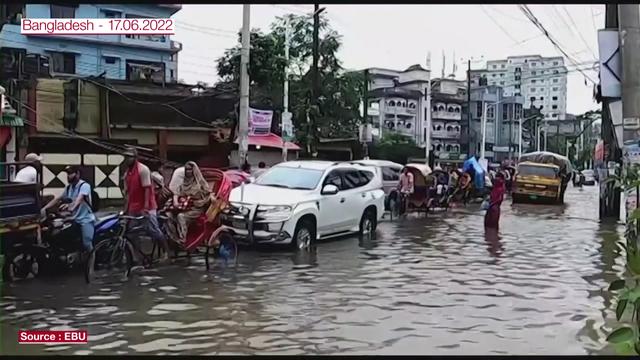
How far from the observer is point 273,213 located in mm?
13352

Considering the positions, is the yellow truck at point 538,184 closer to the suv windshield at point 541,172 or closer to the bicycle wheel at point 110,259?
the suv windshield at point 541,172

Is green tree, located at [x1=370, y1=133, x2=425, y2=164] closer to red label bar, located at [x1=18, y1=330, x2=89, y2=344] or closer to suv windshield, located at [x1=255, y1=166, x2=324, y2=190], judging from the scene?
suv windshield, located at [x1=255, y1=166, x2=324, y2=190]

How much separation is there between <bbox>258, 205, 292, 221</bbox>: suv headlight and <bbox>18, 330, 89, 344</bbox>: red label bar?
6321mm

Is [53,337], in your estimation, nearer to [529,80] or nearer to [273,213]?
[273,213]

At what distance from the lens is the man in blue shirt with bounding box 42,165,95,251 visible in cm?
1027

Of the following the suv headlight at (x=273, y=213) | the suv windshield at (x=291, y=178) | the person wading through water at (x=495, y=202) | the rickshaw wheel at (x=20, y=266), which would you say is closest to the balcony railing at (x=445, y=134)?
the person wading through water at (x=495, y=202)

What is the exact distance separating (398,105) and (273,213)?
56315 mm

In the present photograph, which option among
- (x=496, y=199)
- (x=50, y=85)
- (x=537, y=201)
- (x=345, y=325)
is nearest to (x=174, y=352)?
(x=345, y=325)

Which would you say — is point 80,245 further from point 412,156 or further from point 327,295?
point 412,156

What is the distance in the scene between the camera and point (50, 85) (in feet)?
74.4

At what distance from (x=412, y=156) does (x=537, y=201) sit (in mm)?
19634

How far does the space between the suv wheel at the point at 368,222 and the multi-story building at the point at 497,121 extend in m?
59.2

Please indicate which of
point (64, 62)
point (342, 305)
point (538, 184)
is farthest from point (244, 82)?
point (538, 184)

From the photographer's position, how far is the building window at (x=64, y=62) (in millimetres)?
31091
